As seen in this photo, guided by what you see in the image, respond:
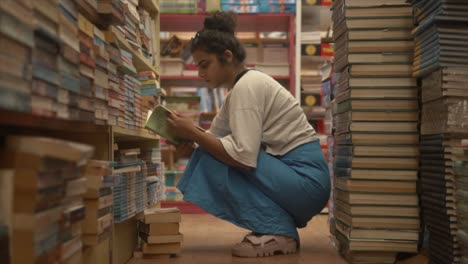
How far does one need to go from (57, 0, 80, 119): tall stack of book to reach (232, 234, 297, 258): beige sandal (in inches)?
43.9

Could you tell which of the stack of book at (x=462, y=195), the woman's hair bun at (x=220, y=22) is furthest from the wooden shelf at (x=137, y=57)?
the stack of book at (x=462, y=195)

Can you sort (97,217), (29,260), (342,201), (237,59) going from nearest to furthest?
1. (29,260)
2. (97,217)
3. (342,201)
4. (237,59)

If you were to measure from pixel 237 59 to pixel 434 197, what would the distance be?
111cm

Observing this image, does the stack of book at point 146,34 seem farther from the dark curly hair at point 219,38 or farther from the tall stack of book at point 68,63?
the tall stack of book at point 68,63

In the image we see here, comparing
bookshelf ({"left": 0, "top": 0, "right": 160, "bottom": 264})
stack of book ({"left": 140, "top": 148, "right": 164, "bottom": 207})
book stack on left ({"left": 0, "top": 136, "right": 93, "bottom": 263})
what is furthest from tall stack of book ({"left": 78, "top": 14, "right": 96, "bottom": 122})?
stack of book ({"left": 140, "top": 148, "right": 164, "bottom": 207})

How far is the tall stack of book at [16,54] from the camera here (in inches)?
28.0

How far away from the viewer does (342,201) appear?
6.57ft

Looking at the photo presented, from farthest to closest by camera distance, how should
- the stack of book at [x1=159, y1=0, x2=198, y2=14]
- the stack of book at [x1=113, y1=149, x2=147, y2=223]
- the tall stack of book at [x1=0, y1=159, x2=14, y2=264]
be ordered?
the stack of book at [x1=159, y1=0, x2=198, y2=14] < the stack of book at [x1=113, y1=149, x2=147, y2=223] < the tall stack of book at [x1=0, y1=159, x2=14, y2=264]

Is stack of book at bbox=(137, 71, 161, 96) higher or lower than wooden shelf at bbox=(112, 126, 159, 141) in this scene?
higher

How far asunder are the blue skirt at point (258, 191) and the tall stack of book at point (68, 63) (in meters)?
0.99

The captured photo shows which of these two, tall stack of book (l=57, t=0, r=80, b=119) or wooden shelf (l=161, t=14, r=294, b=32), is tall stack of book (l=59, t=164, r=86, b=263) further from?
wooden shelf (l=161, t=14, r=294, b=32)

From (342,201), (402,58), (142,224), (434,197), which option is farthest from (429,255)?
(142,224)

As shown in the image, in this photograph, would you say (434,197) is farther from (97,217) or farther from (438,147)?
(97,217)

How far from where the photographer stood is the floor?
190 cm
